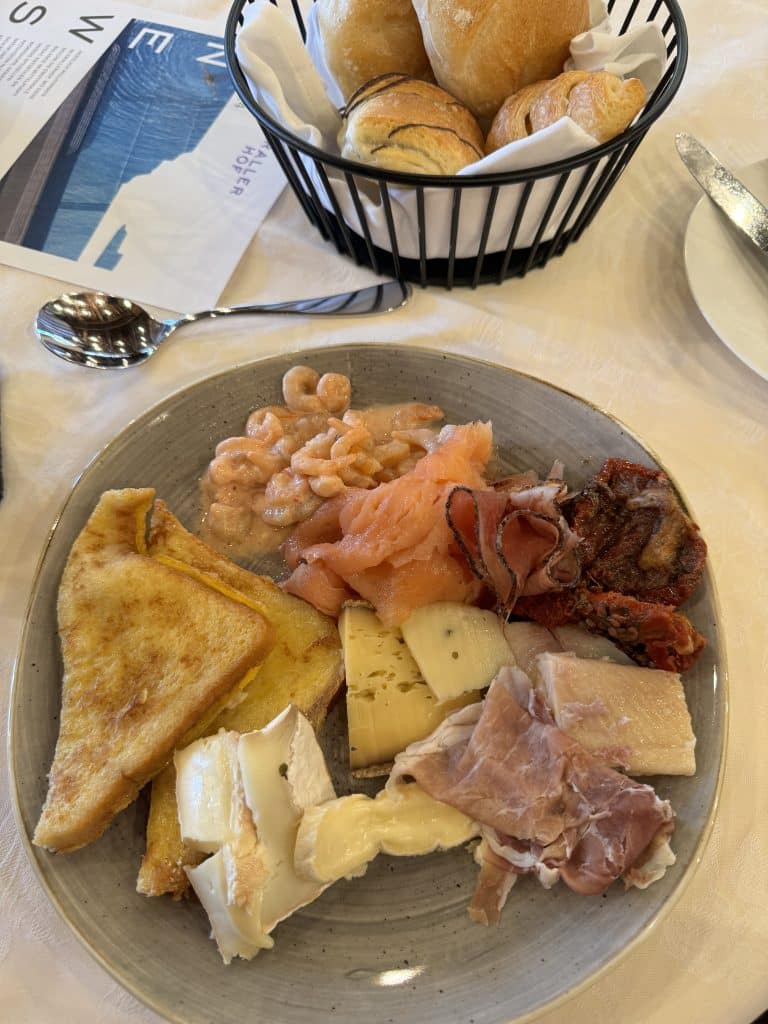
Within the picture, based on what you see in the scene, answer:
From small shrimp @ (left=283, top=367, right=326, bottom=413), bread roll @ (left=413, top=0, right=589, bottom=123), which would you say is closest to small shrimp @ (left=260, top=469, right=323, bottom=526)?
small shrimp @ (left=283, top=367, right=326, bottom=413)

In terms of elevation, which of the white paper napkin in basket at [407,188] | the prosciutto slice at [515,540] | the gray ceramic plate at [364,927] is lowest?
the gray ceramic plate at [364,927]

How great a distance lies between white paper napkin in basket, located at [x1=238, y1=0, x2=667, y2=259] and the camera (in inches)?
48.0

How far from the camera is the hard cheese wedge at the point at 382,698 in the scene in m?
1.02

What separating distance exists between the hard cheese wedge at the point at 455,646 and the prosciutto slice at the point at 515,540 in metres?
0.05

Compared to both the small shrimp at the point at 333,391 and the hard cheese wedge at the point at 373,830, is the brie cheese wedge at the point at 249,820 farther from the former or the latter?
the small shrimp at the point at 333,391

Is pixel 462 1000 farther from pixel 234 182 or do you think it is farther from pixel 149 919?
pixel 234 182

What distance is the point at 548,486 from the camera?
1.10m

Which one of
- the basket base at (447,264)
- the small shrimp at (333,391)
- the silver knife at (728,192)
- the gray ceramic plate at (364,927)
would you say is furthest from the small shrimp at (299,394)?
the silver knife at (728,192)

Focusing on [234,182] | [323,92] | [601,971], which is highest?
[323,92]

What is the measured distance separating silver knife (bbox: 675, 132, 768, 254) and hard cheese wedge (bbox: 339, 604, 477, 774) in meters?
1.13

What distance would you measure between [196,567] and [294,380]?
0.40 meters

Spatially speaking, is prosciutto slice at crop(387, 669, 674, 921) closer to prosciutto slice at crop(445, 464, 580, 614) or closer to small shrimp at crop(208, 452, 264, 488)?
prosciutto slice at crop(445, 464, 580, 614)

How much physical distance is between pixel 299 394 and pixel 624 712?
0.78 m

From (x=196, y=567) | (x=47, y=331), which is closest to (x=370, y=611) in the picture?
(x=196, y=567)
